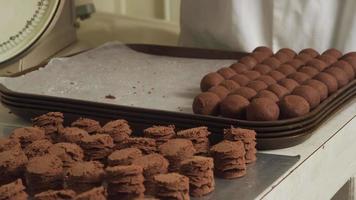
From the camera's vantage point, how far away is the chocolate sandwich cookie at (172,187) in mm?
543

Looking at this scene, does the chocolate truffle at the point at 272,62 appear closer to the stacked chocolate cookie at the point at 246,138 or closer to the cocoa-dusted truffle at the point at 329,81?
the cocoa-dusted truffle at the point at 329,81

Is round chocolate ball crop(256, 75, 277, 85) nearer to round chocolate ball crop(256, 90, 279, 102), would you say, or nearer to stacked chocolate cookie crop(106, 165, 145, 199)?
round chocolate ball crop(256, 90, 279, 102)

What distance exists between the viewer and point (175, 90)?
89 cm

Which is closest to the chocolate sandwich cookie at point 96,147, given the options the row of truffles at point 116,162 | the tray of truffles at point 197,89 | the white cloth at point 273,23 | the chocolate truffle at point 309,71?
the row of truffles at point 116,162

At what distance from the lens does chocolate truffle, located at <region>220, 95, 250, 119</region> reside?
723mm

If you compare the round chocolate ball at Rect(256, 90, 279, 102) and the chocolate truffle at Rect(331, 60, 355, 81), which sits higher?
the round chocolate ball at Rect(256, 90, 279, 102)

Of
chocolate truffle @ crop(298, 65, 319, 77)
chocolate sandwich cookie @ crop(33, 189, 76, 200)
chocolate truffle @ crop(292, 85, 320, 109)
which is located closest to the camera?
chocolate sandwich cookie @ crop(33, 189, 76, 200)

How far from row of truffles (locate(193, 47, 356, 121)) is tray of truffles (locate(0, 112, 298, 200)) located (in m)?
0.06

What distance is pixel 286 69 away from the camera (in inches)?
34.4

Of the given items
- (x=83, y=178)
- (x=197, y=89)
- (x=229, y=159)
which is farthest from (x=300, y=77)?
(x=83, y=178)

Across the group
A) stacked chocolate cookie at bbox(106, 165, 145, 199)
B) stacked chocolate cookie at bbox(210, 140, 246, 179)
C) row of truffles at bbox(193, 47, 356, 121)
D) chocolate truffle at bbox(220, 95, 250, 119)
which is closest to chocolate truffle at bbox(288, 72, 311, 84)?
row of truffles at bbox(193, 47, 356, 121)

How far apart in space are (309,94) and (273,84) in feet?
0.18

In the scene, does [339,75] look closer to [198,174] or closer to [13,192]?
[198,174]

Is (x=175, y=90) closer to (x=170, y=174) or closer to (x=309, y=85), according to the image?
(x=309, y=85)
